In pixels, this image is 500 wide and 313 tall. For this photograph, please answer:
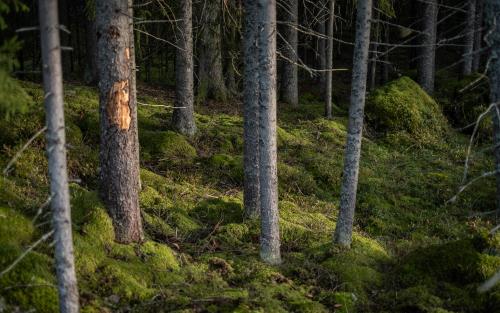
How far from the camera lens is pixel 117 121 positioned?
24.2 ft

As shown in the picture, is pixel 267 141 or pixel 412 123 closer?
pixel 267 141

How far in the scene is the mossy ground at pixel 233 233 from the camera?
6.79 metres

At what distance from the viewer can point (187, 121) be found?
1411 cm

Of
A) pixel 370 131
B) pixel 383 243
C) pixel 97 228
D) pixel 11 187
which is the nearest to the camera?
pixel 97 228

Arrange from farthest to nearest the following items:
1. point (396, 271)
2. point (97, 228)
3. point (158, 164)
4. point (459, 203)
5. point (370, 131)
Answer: point (370, 131) < point (459, 203) < point (158, 164) < point (396, 271) < point (97, 228)

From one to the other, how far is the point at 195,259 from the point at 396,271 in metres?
3.57

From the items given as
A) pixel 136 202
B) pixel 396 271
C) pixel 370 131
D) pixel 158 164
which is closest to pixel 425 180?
pixel 370 131

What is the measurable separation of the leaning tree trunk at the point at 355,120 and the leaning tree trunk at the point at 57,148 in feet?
16.7

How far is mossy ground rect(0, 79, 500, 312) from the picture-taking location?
6.79 meters

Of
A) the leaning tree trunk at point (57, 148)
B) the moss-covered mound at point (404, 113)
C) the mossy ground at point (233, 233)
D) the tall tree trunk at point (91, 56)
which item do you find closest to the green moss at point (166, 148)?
the mossy ground at point (233, 233)

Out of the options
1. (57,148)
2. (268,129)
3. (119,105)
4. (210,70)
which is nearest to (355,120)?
(268,129)

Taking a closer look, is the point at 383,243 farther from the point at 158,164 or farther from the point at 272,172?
the point at 158,164

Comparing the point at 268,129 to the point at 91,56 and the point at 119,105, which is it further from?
the point at 91,56

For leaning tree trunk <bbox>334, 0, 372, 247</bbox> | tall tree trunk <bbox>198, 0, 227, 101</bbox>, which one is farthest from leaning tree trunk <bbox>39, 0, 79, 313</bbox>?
tall tree trunk <bbox>198, 0, 227, 101</bbox>
